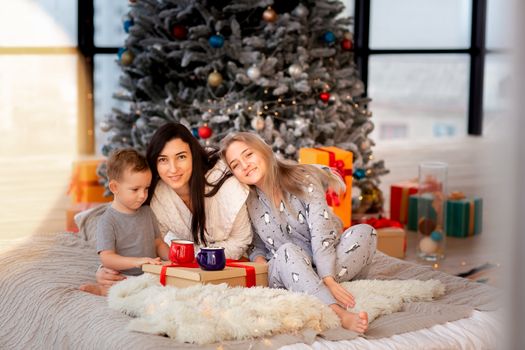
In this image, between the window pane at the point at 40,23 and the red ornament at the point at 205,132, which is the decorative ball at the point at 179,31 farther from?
the window pane at the point at 40,23

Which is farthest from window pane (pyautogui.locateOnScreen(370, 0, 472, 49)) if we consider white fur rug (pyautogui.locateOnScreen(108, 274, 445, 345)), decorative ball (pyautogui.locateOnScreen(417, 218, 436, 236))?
white fur rug (pyautogui.locateOnScreen(108, 274, 445, 345))

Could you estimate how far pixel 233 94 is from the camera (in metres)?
4.55

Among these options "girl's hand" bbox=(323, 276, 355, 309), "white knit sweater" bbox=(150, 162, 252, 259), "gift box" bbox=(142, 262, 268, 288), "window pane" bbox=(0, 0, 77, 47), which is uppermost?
"window pane" bbox=(0, 0, 77, 47)

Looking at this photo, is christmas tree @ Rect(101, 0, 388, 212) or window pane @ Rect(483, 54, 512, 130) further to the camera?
christmas tree @ Rect(101, 0, 388, 212)

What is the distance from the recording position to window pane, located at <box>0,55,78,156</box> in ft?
22.5

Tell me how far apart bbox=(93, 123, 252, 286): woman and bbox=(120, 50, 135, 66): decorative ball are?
2024 mm

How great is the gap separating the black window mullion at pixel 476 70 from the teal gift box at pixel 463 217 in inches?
152

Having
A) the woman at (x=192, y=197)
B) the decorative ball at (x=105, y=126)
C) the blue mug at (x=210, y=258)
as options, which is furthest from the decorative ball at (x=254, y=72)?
the blue mug at (x=210, y=258)

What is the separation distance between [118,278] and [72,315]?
0.95ft

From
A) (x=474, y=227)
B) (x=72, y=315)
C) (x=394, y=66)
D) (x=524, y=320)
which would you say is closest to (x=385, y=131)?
(x=394, y=66)

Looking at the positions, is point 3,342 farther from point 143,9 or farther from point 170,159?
point 143,9

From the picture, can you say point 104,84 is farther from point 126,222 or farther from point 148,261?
point 148,261

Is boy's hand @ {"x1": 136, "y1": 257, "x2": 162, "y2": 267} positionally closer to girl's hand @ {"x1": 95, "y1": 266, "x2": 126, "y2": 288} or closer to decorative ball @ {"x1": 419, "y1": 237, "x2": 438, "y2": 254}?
girl's hand @ {"x1": 95, "y1": 266, "x2": 126, "y2": 288}

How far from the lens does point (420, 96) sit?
28.8ft
